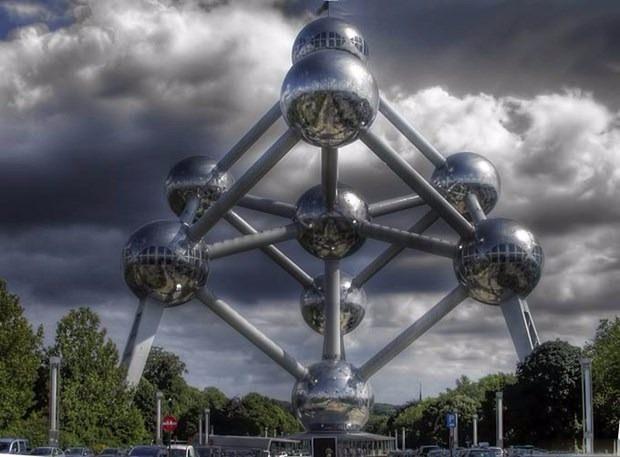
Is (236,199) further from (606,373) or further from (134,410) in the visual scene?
(606,373)

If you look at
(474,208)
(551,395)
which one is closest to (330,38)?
(474,208)

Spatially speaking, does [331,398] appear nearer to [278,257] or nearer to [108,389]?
[278,257]

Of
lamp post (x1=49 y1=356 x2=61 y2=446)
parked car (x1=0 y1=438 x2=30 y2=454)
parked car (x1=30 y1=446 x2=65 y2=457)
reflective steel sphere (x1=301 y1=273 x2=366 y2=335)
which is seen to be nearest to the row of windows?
reflective steel sphere (x1=301 y1=273 x2=366 y2=335)

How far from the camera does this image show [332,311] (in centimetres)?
4031

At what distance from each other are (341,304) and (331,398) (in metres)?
6.11

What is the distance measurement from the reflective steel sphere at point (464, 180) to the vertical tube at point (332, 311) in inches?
214

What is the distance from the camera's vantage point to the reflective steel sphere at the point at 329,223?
132ft

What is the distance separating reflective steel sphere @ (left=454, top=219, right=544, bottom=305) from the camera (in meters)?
38.8

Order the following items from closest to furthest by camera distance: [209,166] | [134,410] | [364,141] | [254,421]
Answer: [364,141], [209,166], [134,410], [254,421]

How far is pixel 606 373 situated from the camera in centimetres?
5194

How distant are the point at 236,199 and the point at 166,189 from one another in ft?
21.9

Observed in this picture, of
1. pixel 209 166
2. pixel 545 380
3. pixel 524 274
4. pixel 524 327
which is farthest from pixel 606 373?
pixel 209 166

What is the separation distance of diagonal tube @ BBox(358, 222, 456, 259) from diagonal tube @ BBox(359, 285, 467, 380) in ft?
Answer: 5.35

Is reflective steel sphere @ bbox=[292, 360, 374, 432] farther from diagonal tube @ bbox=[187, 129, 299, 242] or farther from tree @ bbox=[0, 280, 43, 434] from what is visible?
tree @ bbox=[0, 280, 43, 434]
